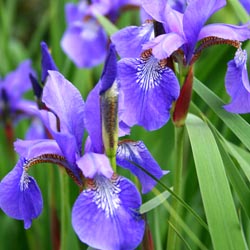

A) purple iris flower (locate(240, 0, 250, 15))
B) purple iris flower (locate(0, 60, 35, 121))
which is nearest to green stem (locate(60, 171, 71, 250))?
purple iris flower (locate(240, 0, 250, 15))

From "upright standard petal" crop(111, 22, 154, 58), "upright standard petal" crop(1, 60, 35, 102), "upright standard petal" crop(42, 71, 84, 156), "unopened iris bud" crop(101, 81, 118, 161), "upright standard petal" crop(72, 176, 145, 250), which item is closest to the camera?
"upright standard petal" crop(72, 176, 145, 250)

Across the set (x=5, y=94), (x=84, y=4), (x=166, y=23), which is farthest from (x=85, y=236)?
(x=84, y=4)

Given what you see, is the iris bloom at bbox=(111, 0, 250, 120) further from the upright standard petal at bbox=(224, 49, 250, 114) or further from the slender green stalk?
the slender green stalk

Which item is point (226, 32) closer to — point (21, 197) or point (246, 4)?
point (246, 4)

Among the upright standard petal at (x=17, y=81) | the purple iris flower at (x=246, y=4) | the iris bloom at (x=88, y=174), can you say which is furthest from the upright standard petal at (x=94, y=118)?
the upright standard petal at (x=17, y=81)

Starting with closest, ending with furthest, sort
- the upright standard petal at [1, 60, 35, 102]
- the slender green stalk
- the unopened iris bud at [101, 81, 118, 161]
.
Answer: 1. the unopened iris bud at [101, 81, 118, 161]
2. the slender green stalk
3. the upright standard petal at [1, 60, 35, 102]

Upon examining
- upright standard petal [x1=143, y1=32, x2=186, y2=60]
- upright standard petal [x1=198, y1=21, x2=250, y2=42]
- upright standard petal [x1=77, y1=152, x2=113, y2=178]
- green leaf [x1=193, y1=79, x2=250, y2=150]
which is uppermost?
upright standard petal [x1=198, y1=21, x2=250, y2=42]

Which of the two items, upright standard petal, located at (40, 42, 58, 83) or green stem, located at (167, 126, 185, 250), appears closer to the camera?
green stem, located at (167, 126, 185, 250)

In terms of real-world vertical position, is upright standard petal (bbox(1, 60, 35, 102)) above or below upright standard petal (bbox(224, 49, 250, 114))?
below
